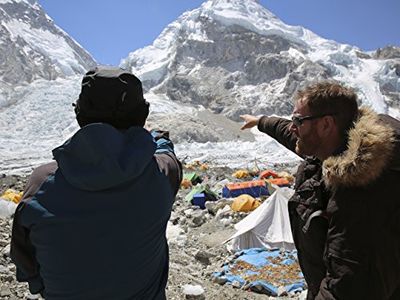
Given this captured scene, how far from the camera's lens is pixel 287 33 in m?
95.6

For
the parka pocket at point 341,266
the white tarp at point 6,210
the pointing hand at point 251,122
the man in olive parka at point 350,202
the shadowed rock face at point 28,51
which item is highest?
the shadowed rock face at point 28,51

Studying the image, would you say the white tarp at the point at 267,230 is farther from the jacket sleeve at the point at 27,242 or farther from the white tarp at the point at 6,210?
the jacket sleeve at the point at 27,242

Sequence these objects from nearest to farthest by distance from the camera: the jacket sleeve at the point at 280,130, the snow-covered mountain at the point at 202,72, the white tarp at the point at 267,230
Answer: the jacket sleeve at the point at 280,130 < the white tarp at the point at 267,230 < the snow-covered mountain at the point at 202,72

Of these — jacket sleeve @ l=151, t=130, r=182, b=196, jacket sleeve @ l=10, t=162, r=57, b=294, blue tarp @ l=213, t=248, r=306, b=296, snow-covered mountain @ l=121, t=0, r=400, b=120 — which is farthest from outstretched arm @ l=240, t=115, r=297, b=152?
snow-covered mountain @ l=121, t=0, r=400, b=120

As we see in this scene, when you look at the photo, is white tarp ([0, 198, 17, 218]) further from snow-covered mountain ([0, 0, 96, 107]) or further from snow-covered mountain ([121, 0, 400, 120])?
snow-covered mountain ([121, 0, 400, 120])

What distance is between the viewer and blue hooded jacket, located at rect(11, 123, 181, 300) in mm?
1294

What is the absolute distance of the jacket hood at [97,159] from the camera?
1.28 m

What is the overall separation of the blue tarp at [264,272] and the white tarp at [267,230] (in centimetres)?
40

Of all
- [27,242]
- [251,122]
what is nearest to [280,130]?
[251,122]

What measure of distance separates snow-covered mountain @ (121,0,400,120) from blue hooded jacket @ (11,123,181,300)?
2825 inches

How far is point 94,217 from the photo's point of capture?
1.31 metres

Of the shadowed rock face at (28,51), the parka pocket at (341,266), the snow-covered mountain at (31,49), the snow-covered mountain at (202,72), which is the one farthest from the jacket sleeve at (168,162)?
the shadowed rock face at (28,51)

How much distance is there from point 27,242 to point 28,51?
92183 mm

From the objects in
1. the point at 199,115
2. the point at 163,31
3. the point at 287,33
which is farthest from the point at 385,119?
the point at 163,31
